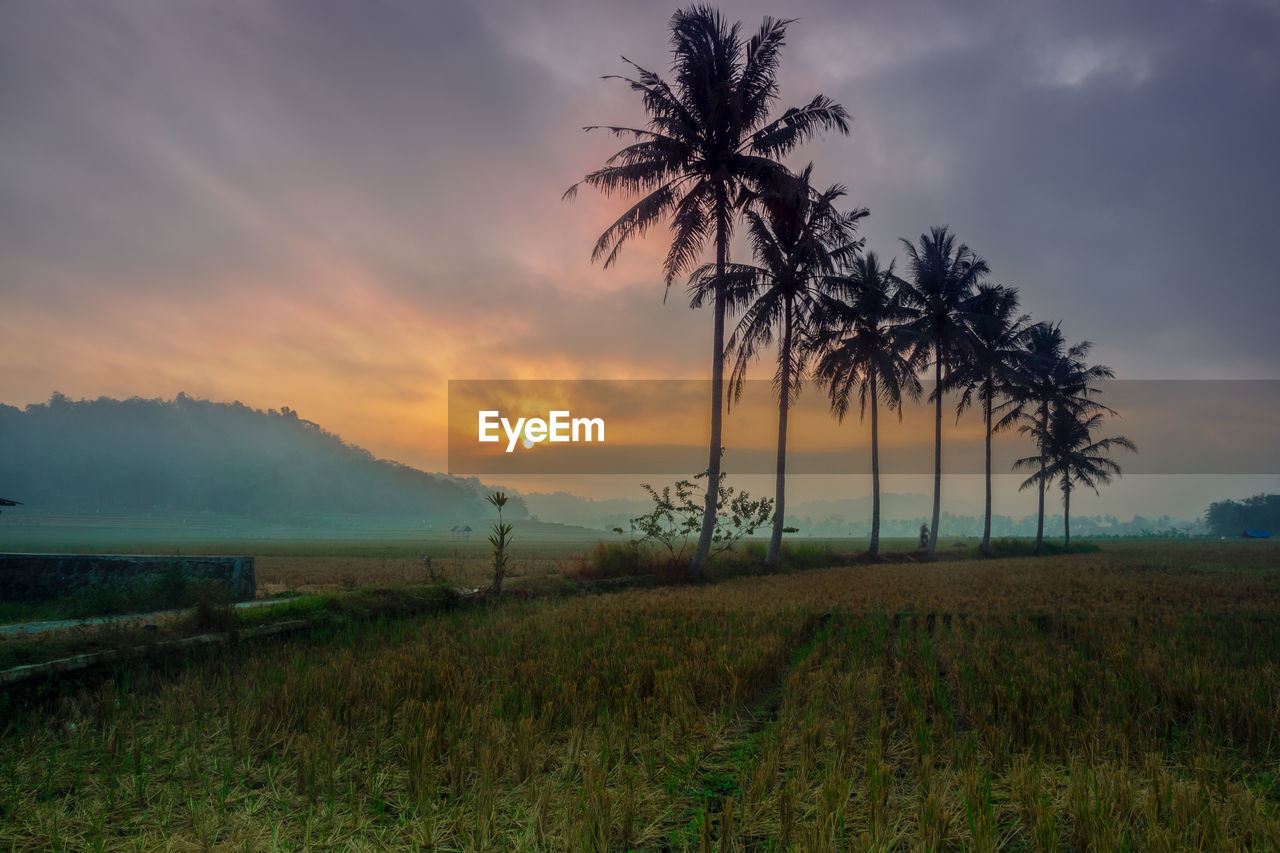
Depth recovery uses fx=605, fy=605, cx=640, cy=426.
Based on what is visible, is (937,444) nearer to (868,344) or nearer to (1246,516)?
(868,344)

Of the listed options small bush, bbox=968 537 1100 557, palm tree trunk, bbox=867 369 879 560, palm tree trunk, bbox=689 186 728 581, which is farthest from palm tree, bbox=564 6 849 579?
small bush, bbox=968 537 1100 557

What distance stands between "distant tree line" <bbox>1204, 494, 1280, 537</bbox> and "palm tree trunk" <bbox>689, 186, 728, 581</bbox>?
15820 cm

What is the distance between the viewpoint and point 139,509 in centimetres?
17638

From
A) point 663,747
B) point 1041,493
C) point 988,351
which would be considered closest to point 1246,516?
point 1041,493

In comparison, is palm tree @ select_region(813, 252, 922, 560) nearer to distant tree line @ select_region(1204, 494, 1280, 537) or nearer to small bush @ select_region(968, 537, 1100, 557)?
small bush @ select_region(968, 537, 1100, 557)

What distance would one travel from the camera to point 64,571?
40.1 ft

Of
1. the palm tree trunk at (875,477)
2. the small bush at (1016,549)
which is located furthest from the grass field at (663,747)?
the small bush at (1016,549)

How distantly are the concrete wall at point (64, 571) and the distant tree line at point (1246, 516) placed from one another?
171370 mm

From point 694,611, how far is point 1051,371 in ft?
130

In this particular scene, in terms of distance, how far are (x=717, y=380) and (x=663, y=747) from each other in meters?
Result: 15.4

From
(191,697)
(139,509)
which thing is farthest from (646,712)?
(139,509)

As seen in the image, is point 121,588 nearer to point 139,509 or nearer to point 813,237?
point 813,237

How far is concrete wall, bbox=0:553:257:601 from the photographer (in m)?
11.8

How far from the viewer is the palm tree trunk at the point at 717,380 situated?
716 inches
